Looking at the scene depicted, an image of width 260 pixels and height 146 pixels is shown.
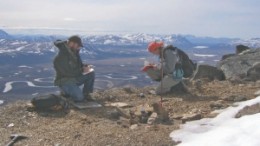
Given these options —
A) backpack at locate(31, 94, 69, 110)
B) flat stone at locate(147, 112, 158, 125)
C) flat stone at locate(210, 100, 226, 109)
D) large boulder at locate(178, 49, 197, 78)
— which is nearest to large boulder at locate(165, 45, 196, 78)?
large boulder at locate(178, 49, 197, 78)

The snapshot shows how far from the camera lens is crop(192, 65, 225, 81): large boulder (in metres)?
18.0

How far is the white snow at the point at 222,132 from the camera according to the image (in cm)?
834

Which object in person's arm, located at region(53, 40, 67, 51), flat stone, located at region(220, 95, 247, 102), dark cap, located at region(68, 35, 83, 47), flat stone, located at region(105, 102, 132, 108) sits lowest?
flat stone, located at region(105, 102, 132, 108)

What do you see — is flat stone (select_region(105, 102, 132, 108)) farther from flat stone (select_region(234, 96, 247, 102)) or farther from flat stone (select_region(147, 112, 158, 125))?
flat stone (select_region(234, 96, 247, 102))

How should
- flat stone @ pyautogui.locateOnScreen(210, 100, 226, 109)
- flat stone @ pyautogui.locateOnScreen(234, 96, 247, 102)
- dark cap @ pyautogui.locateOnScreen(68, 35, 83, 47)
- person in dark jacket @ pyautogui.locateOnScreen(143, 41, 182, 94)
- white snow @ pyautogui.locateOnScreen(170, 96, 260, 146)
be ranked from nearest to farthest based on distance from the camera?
white snow @ pyautogui.locateOnScreen(170, 96, 260, 146)
flat stone @ pyautogui.locateOnScreen(210, 100, 226, 109)
flat stone @ pyautogui.locateOnScreen(234, 96, 247, 102)
dark cap @ pyautogui.locateOnScreen(68, 35, 83, 47)
person in dark jacket @ pyautogui.locateOnScreen(143, 41, 182, 94)

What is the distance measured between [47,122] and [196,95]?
5.09 metres

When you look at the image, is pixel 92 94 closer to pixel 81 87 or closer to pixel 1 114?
pixel 81 87

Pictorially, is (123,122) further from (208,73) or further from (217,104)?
(208,73)

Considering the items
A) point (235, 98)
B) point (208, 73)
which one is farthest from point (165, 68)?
point (208, 73)

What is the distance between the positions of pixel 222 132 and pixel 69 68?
582 cm

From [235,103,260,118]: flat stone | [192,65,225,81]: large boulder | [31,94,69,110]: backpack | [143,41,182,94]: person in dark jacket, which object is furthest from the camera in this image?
[192,65,225,81]: large boulder

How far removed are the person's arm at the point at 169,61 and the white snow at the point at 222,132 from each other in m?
3.66

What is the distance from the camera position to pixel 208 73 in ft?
59.6

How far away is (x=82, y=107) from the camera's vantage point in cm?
1263
